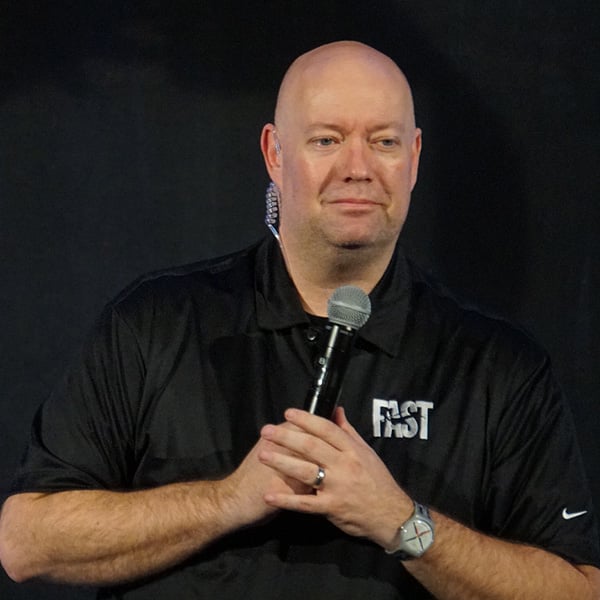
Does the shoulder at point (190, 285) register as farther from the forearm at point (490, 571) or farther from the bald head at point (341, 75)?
the forearm at point (490, 571)

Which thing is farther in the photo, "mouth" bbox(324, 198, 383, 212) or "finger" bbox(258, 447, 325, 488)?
"mouth" bbox(324, 198, 383, 212)

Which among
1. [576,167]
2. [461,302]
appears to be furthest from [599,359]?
[461,302]

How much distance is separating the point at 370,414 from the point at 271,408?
18 cm

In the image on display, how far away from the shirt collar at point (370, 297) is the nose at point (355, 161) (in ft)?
0.85

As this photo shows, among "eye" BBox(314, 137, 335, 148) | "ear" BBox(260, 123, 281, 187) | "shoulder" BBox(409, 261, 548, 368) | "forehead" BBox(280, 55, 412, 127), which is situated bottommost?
"shoulder" BBox(409, 261, 548, 368)

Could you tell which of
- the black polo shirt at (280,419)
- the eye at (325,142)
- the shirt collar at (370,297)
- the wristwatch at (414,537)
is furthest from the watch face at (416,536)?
the eye at (325,142)

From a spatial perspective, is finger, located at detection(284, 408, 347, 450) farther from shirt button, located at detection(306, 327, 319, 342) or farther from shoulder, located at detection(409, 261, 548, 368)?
shoulder, located at detection(409, 261, 548, 368)

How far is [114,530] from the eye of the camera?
84.8 inches

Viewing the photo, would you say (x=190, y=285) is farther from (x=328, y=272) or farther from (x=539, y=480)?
(x=539, y=480)

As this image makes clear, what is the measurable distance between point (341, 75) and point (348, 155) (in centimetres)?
18

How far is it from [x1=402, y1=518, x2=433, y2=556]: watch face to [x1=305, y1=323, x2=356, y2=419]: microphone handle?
253 mm

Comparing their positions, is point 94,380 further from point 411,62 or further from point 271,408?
point 411,62

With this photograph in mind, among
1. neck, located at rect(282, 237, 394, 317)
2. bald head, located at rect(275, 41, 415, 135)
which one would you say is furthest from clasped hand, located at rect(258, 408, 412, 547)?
bald head, located at rect(275, 41, 415, 135)

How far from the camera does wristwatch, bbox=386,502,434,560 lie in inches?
81.1
